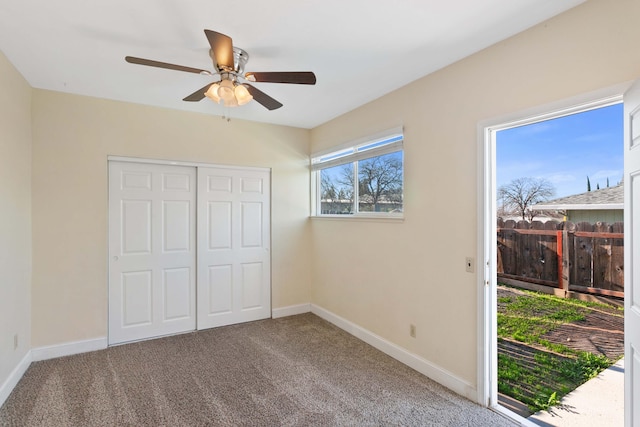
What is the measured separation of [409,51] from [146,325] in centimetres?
373

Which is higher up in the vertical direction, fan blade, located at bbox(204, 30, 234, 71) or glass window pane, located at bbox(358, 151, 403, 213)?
fan blade, located at bbox(204, 30, 234, 71)

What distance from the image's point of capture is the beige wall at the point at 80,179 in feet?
9.97

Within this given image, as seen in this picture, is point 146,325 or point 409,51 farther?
point 146,325

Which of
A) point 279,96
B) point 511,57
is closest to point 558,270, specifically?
point 511,57

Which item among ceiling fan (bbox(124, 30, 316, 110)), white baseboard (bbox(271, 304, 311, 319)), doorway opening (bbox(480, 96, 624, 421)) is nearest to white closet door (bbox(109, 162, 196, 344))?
white baseboard (bbox(271, 304, 311, 319))

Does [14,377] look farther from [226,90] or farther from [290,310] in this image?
[226,90]

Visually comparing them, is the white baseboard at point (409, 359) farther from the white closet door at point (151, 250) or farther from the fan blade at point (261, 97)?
the fan blade at point (261, 97)

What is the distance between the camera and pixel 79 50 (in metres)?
2.31

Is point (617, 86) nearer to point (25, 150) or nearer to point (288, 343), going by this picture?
point (288, 343)

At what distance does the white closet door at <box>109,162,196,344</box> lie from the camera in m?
3.40

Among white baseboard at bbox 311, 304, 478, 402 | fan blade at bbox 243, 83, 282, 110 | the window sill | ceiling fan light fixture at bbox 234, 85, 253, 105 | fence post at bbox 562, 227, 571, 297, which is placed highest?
fan blade at bbox 243, 83, 282, 110

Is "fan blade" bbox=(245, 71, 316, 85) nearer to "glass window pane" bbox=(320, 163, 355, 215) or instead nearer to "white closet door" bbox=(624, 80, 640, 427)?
"white closet door" bbox=(624, 80, 640, 427)

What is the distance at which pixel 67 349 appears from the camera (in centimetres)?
312

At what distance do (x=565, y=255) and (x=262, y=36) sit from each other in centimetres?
418
